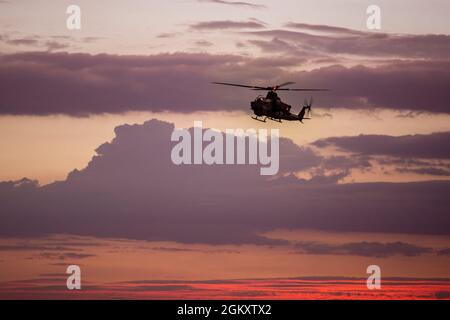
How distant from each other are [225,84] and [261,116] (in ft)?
82.4

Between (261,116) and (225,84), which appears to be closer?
(225,84)

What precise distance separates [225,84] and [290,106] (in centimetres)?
3275

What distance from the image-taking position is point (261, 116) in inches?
7421

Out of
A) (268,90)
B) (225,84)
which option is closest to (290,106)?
(268,90)

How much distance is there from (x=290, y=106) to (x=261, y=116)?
8632 millimetres

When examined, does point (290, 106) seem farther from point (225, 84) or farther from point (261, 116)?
point (225, 84)

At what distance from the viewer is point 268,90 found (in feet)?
624

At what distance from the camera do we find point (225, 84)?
164 m
